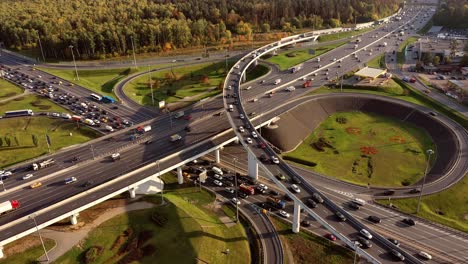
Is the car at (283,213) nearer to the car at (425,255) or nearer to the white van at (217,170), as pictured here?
the white van at (217,170)

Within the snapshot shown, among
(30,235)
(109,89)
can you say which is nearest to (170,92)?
(109,89)

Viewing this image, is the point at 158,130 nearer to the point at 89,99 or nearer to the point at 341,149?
the point at 89,99

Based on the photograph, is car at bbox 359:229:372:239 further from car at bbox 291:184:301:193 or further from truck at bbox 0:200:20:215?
truck at bbox 0:200:20:215

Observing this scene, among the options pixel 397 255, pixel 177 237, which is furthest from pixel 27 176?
pixel 397 255

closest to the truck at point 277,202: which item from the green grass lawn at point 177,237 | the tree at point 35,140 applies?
the green grass lawn at point 177,237

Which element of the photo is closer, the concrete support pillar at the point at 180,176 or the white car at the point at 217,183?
the concrete support pillar at the point at 180,176
